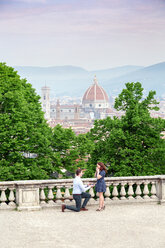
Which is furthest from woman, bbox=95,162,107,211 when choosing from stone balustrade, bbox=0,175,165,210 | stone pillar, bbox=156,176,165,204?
stone pillar, bbox=156,176,165,204

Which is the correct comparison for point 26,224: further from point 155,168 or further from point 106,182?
point 155,168

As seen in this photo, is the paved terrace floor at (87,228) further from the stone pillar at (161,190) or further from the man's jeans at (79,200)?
the stone pillar at (161,190)

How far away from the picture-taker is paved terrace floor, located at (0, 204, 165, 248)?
9.57 metres

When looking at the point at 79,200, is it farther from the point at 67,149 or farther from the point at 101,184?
the point at 67,149

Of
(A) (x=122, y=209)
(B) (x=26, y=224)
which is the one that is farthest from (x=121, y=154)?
(B) (x=26, y=224)

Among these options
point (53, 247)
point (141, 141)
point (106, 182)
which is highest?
point (141, 141)

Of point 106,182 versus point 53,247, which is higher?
point 106,182

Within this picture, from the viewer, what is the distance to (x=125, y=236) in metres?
9.99

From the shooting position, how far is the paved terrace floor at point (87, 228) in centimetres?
957

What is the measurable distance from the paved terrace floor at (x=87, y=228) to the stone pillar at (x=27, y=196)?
0.23m

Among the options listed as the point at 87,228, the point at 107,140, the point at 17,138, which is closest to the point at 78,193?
the point at 87,228

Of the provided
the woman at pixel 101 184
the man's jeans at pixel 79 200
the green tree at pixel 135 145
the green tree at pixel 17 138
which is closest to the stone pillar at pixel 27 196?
the man's jeans at pixel 79 200

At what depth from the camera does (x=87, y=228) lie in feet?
34.8

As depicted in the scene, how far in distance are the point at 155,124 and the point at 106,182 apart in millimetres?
11664
